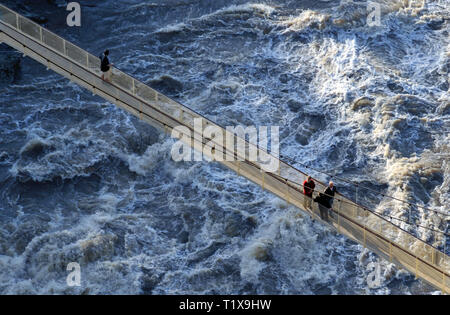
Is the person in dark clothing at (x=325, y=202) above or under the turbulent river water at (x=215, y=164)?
above

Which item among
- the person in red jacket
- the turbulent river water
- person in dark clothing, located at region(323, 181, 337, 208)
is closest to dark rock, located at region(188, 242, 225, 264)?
the turbulent river water

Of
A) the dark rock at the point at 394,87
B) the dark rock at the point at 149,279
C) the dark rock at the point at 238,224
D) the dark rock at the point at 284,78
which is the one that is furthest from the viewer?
the dark rock at the point at 284,78

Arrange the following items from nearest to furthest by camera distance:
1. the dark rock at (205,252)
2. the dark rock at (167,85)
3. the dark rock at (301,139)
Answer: the dark rock at (205,252), the dark rock at (301,139), the dark rock at (167,85)

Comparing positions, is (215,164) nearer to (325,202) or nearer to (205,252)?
(205,252)

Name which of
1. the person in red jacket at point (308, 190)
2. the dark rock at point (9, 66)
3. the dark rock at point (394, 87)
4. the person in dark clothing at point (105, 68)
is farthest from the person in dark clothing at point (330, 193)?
the dark rock at point (9, 66)

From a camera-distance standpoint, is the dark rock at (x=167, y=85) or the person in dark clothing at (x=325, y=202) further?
the dark rock at (x=167, y=85)

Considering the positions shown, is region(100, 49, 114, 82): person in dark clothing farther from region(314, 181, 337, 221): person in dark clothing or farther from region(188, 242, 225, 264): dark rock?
region(314, 181, 337, 221): person in dark clothing

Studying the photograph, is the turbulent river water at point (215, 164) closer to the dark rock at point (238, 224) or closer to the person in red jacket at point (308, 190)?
the dark rock at point (238, 224)

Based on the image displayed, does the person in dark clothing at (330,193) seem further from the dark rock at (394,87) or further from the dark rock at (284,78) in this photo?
the dark rock at (284,78)

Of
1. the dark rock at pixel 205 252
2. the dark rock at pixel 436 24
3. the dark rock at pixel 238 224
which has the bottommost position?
the dark rock at pixel 205 252

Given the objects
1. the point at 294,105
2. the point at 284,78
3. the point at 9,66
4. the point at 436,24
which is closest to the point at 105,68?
the point at 294,105
